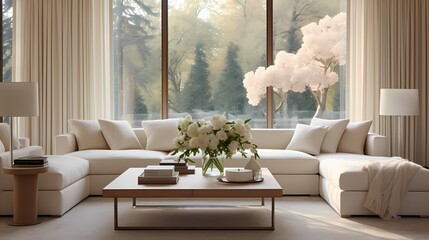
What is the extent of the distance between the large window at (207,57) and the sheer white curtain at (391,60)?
12.5 inches

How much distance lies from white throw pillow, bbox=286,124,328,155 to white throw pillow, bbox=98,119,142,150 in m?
1.89

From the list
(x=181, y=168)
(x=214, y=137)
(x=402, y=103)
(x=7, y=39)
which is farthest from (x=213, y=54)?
(x=214, y=137)

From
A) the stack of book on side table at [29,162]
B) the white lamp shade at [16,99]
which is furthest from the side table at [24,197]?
the white lamp shade at [16,99]

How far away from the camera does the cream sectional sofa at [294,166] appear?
5383mm

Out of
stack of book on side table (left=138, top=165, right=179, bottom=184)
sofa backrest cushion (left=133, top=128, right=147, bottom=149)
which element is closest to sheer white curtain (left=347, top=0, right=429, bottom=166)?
sofa backrest cushion (left=133, top=128, right=147, bottom=149)

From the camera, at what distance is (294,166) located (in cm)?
654

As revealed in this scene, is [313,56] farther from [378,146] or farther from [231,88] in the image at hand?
[378,146]

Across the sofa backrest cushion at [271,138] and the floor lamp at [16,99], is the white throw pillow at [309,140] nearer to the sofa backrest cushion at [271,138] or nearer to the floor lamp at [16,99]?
the sofa backrest cushion at [271,138]

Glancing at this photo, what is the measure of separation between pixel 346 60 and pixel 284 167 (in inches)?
96.2

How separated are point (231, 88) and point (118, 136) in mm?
1986

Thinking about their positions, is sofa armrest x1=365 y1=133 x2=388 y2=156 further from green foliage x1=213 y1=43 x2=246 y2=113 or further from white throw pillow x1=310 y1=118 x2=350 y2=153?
green foliage x1=213 y1=43 x2=246 y2=113

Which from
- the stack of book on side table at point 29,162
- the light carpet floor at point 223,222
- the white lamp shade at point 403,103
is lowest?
the light carpet floor at point 223,222

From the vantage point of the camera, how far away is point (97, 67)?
833cm

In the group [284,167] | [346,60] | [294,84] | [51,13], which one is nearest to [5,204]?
[284,167]
